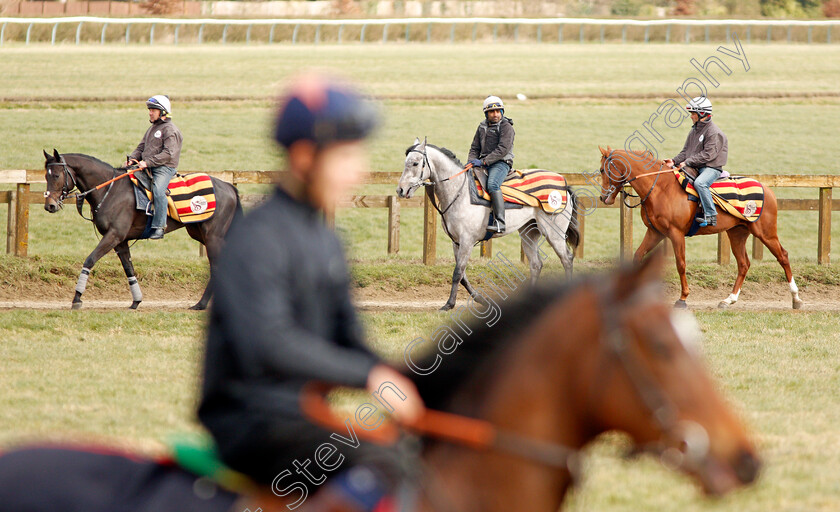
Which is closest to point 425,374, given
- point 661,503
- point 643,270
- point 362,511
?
point 362,511

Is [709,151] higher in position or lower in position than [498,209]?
higher

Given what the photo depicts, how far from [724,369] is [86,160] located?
833cm

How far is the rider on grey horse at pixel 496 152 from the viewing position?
503 inches

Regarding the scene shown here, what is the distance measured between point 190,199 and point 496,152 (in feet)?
14.0

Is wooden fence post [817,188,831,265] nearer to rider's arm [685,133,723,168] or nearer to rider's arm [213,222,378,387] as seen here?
rider's arm [685,133,723,168]

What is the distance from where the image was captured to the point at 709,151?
495 inches

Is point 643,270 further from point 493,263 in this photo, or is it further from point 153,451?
point 493,263

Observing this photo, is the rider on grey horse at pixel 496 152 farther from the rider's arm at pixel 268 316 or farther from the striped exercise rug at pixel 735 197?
the rider's arm at pixel 268 316

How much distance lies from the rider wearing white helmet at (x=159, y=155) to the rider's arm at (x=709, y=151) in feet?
23.0

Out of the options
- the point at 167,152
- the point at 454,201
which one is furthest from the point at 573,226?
the point at 167,152

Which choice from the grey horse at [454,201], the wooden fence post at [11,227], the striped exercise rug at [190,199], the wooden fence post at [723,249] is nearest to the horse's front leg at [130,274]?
the striped exercise rug at [190,199]

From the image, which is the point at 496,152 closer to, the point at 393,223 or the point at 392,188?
the point at 393,223

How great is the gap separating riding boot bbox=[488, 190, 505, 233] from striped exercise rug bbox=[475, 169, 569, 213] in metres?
0.23

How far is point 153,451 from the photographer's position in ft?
18.3
